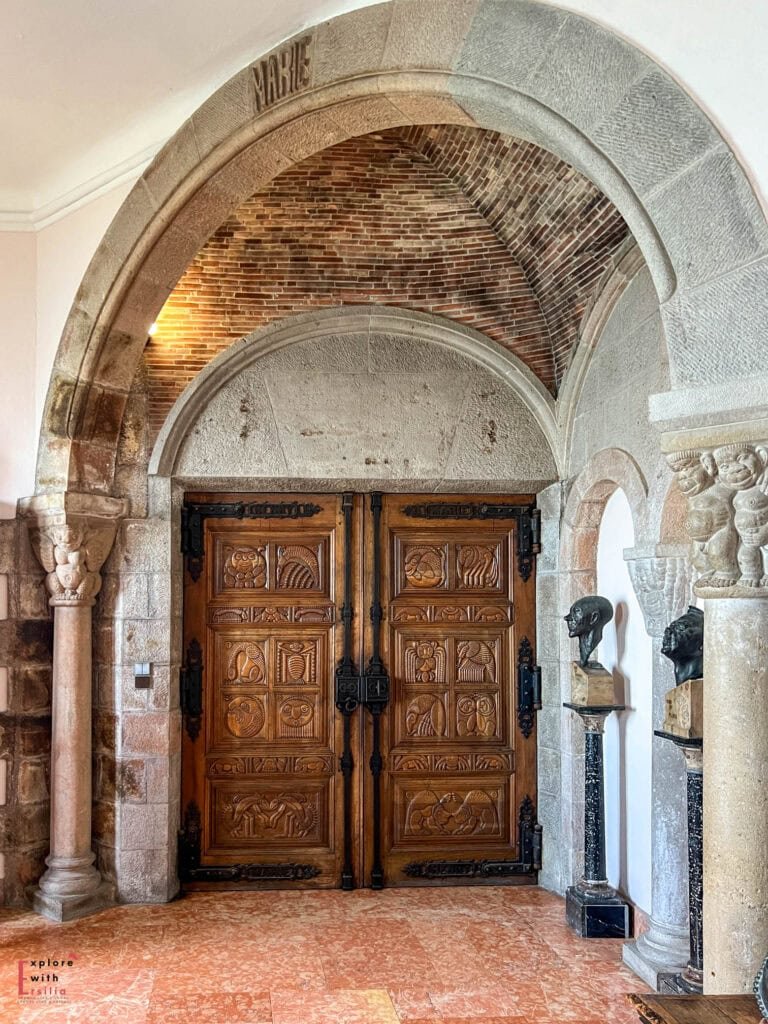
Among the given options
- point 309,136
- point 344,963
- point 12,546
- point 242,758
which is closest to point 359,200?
point 309,136

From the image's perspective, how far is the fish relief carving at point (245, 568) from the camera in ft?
16.9

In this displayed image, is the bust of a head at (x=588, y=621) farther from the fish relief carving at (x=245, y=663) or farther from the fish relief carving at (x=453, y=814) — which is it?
the fish relief carving at (x=245, y=663)

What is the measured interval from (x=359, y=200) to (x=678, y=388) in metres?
2.58

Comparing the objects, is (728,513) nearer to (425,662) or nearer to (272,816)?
(425,662)

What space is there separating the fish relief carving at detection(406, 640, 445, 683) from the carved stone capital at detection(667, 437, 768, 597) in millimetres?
2638

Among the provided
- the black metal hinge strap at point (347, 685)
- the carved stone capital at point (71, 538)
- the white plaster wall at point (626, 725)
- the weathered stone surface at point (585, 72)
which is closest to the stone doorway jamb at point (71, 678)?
the carved stone capital at point (71, 538)

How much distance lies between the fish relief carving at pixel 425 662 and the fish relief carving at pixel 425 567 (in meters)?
0.30

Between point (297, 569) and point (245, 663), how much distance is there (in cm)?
55

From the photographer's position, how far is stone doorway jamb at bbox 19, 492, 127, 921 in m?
4.66

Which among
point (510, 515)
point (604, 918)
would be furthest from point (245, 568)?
point (604, 918)

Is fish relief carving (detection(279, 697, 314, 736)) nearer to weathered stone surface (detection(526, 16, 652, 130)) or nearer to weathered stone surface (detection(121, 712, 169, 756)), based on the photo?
weathered stone surface (detection(121, 712, 169, 756))

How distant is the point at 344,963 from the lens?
13.3 feet

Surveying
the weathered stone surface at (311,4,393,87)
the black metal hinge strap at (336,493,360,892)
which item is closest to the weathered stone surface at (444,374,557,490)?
the black metal hinge strap at (336,493,360,892)

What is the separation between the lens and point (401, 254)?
4.95 m
